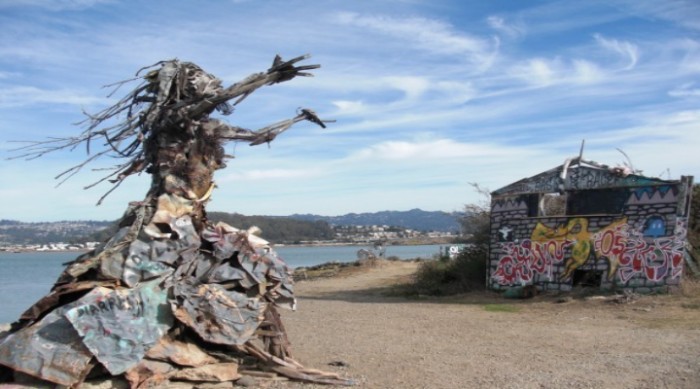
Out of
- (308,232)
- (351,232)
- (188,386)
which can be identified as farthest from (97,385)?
(351,232)

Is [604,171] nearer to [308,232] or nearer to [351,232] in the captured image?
[308,232]

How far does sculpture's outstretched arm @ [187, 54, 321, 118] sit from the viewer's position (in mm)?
9258

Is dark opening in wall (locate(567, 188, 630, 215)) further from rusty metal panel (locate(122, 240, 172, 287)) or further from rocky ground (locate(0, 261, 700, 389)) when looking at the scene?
rusty metal panel (locate(122, 240, 172, 287))

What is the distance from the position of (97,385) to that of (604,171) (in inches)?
583

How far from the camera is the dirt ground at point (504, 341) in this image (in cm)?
894

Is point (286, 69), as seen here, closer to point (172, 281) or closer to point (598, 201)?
point (172, 281)

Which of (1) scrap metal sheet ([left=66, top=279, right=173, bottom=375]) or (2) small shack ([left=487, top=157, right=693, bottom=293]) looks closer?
(1) scrap metal sheet ([left=66, top=279, right=173, bottom=375])

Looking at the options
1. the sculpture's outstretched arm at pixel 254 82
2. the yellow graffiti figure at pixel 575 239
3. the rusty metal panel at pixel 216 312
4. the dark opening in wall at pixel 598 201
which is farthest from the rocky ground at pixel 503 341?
the sculpture's outstretched arm at pixel 254 82

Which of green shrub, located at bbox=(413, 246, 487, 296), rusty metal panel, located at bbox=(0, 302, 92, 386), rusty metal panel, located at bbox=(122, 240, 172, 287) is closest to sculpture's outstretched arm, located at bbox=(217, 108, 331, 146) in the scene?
rusty metal panel, located at bbox=(122, 240, 172, 287)

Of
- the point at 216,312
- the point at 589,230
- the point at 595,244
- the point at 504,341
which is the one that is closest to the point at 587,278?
the point at 595,244

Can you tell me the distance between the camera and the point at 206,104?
9188 millimetres

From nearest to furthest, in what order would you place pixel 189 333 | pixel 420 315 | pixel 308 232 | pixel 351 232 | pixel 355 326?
pixel 189 333
pixel 355 326
pixel 420 315
pixel 308 232
pixel 351 232

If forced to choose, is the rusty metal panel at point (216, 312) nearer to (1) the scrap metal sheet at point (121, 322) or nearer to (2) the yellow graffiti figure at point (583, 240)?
(1) the scrap metal sheet at point (121, 322)

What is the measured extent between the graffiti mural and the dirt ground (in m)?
0.78
